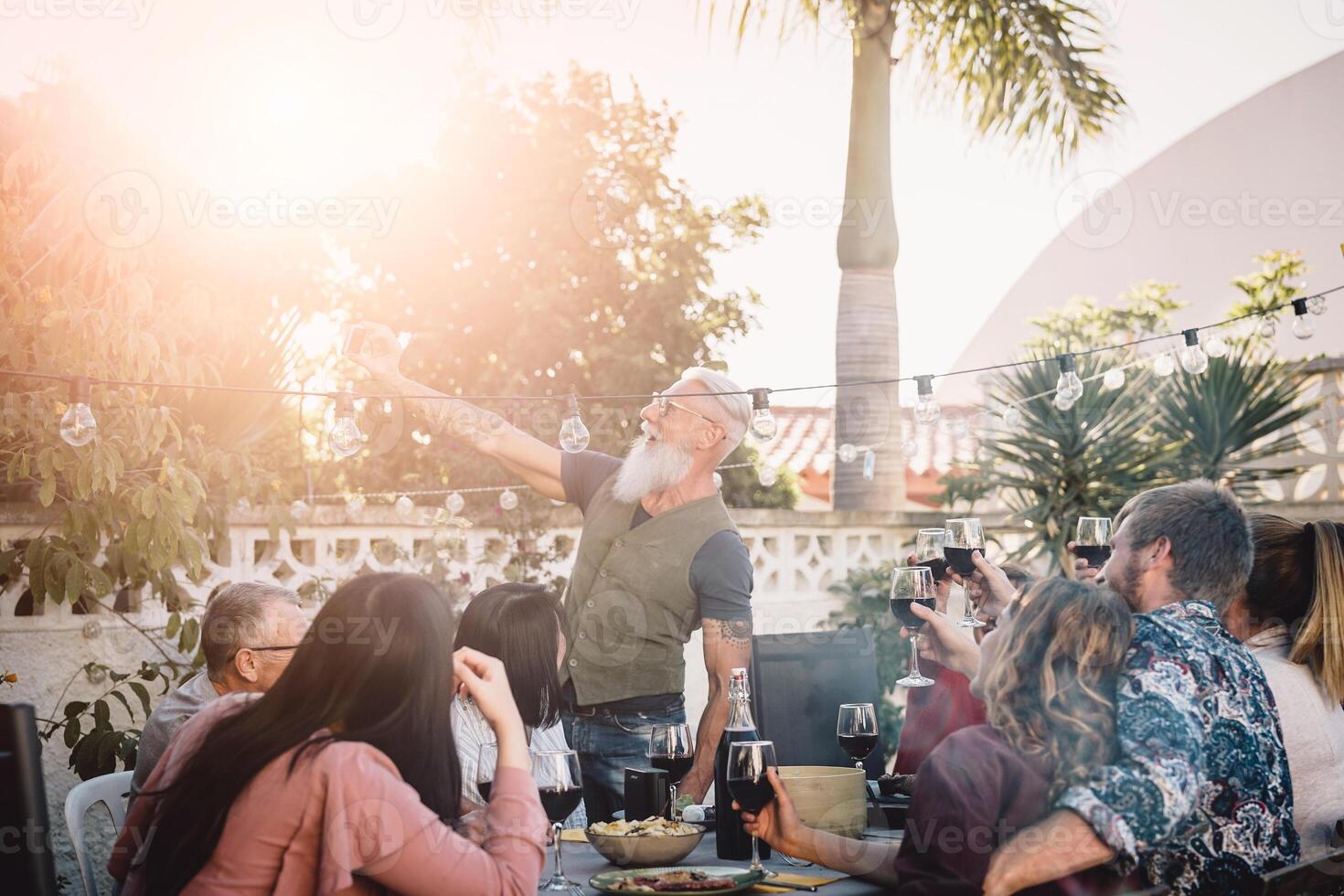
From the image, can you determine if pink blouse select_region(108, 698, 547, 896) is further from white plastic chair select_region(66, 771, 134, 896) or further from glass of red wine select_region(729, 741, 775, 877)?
white plastic chair select_region(66, 771, 134, 896)

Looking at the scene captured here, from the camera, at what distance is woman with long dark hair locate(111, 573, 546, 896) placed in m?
1.84

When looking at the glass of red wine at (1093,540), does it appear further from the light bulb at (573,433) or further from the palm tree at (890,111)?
the palm tree at (890,111)

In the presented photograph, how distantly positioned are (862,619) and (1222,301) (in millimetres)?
7875

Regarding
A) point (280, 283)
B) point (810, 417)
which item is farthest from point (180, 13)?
point (810, 417)

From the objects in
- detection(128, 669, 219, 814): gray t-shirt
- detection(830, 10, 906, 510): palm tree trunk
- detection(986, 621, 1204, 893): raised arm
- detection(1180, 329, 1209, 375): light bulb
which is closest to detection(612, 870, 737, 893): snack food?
detection(986, 621, 1204, 893): raised arm

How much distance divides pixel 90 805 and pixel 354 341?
121cm

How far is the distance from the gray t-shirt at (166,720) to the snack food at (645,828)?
85 centimetres

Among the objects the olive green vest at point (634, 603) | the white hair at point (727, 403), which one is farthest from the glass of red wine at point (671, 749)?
the white hair at point (727, 403)

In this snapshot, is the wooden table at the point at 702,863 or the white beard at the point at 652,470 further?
the white beard at the point at 652,470

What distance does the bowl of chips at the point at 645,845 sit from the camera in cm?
244

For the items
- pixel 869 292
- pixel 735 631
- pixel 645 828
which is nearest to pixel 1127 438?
pixel 869 292

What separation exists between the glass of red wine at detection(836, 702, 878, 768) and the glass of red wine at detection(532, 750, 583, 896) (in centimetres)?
69

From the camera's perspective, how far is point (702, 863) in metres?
2.54

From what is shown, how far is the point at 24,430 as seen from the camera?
4.07 m
